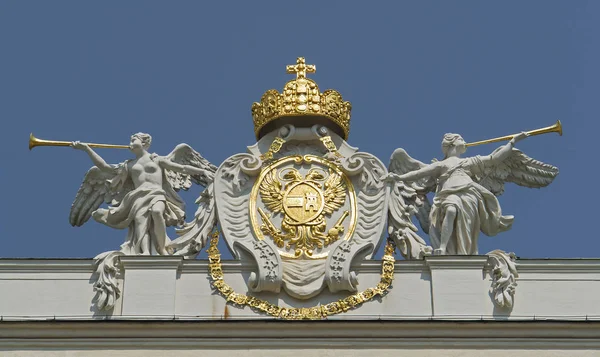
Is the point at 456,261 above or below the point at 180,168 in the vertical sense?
below

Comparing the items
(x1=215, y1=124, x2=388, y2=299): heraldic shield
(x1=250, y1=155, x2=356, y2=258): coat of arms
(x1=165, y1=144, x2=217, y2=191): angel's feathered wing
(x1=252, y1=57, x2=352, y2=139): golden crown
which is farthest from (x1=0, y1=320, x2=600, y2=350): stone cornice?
(x1=252, y1=57, x2=352, y2=139): golden crown

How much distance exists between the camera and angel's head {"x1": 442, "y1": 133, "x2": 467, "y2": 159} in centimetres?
2431

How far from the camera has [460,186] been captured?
78.5 feet

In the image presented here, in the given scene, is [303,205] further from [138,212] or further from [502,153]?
[502,153]

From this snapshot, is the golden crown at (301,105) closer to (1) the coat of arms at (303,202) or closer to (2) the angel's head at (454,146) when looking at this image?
(1) the coat of arms at (303,202)

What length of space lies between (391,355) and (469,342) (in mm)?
779

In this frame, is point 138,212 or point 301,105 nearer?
point 138,212

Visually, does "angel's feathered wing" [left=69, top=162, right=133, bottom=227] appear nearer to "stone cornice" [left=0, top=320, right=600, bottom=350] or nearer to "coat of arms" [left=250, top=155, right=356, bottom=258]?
"coat of arms" [left=250, top=155, right=356, bottom=258]

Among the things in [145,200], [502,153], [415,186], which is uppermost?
[502,153]

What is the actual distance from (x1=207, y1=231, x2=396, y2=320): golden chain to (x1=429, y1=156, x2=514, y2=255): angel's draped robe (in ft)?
2.27

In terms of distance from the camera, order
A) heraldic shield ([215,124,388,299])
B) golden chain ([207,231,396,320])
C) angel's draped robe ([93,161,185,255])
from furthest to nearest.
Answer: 1. angel's draped robe ([93,161,185,255])
2. heraldic shield ([215,124,388,299])
3. golden chain ([207,231,396,320])

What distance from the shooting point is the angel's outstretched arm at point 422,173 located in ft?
78.7

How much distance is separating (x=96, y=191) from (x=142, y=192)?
0.73 metres

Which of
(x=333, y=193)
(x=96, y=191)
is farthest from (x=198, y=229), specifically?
(x=333, y=193)
